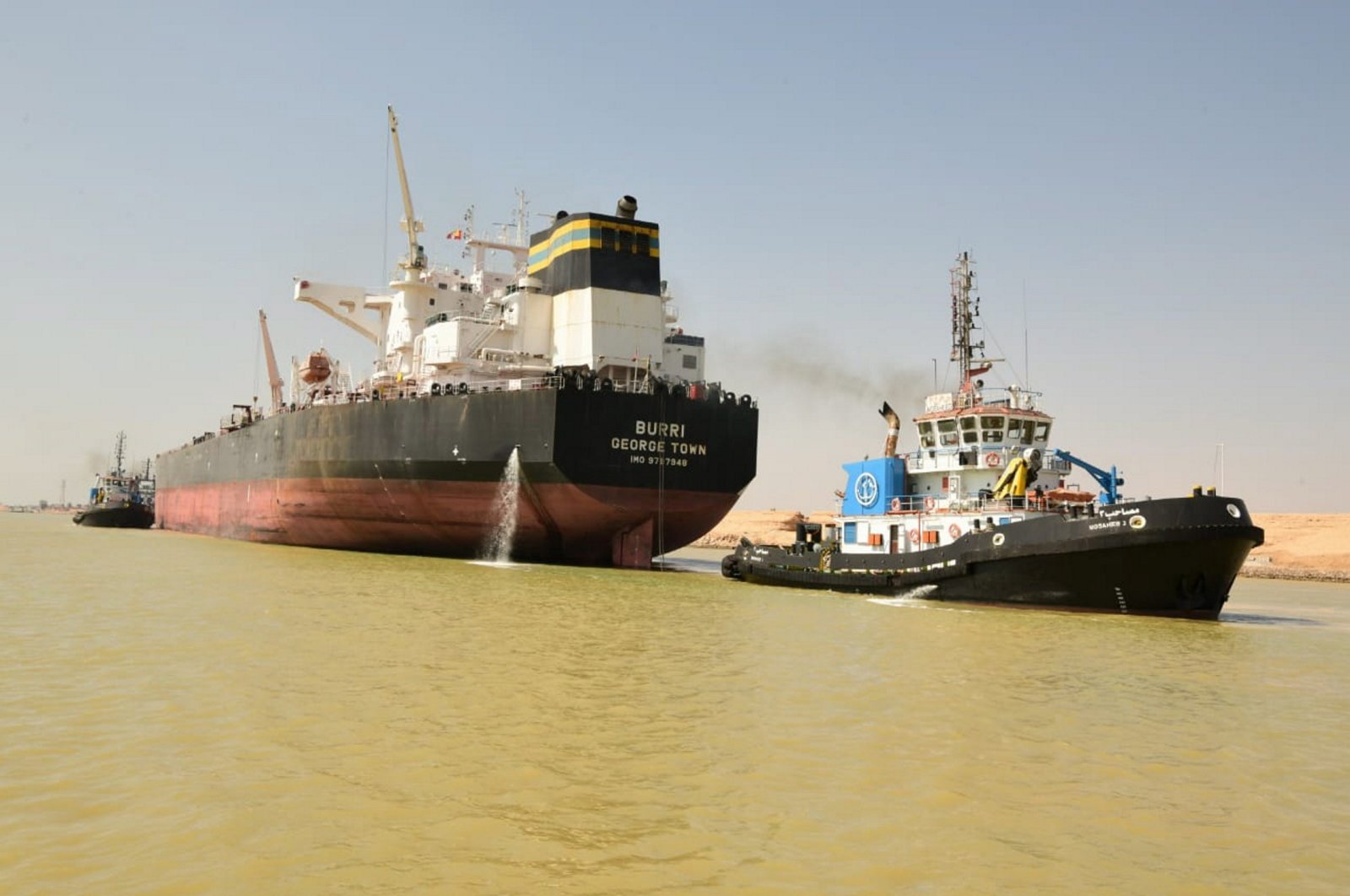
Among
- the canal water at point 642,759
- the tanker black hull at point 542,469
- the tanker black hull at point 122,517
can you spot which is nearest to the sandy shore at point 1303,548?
the tanker black hull at point 542,469

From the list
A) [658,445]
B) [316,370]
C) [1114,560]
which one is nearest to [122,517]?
[316,370]

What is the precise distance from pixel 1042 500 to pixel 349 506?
2245 centimetres

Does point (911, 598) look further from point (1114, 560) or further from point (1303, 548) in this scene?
point (1303, 548)

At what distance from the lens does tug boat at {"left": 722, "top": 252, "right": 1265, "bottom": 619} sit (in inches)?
702

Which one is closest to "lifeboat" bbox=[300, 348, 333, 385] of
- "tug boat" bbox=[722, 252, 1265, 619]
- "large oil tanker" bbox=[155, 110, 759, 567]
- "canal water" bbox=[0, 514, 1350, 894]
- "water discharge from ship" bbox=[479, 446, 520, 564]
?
"large oil tanker" bbox=[155, 110, 759, 567]

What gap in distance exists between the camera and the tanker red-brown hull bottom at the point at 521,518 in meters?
26.6

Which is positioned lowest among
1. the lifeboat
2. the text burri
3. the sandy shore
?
the sandy shore

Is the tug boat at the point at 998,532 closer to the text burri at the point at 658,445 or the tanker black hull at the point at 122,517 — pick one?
the text burri at the point at 658,445

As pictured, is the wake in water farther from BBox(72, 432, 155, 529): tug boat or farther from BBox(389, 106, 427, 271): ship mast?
BBox(72, 432, 155, 529): tug boat

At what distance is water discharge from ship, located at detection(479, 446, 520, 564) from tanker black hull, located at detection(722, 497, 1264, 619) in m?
11.9

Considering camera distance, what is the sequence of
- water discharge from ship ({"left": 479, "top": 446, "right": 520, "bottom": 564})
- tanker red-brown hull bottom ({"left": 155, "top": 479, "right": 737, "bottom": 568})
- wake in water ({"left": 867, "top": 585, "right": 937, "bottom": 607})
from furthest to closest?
tanker red-brown hull bottom ({"left": 155, "top": 479, "right": 737, "bottom": 568}), water discharge from ship ({"left": 479, "top": 446, "right": 520, "bottom": 564}), wake in water ({"left": 867, "top": 585, "right": 937, "bottom": 607})

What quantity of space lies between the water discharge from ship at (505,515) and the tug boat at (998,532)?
21.3 ft

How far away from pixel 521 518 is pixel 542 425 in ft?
10.6

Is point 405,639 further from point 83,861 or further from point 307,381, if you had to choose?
point 307,381
